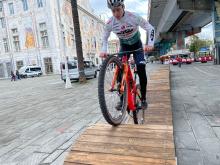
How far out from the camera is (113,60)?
10.8 feet

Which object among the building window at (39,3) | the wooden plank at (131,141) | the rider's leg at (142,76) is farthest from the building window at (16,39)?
the wooden plank at (131,141)

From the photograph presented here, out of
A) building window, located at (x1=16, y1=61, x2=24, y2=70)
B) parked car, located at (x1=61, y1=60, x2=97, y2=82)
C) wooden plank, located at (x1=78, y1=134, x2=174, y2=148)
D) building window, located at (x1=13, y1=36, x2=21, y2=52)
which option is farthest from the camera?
building window, located at (x1=16, y1=61, x2=24, y2=70)

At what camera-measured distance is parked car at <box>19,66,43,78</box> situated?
137 feet

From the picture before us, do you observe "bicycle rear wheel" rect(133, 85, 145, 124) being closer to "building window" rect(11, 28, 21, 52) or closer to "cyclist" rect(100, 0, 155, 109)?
"cyclist" rect(100, 0, 155, 109)

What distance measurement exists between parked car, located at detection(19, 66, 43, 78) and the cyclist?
40223mm

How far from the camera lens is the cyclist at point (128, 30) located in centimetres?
348

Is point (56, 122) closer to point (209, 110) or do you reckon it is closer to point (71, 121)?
point (71, 121)

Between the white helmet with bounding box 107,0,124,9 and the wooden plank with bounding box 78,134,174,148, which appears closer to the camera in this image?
the wooden plank with bounding box 78,134,174,148

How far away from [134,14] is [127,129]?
166 cm

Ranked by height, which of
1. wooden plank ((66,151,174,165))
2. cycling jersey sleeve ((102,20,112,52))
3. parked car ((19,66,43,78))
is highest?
cycling jersey sleeve ((102,20,112,52))

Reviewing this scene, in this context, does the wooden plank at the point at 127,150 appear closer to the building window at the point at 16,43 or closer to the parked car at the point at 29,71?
the parked car at the point at 29,71

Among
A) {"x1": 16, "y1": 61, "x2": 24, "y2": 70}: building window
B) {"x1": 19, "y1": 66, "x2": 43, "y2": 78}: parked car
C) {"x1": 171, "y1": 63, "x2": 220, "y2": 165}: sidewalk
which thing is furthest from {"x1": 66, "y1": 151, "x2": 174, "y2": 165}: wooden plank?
{"x1": 16, "y1": 61, "x2": 24, "y2": 70}: building window

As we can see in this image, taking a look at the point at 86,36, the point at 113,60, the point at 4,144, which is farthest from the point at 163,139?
the point at 86,36

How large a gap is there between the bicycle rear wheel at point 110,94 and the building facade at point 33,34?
4028 cm
